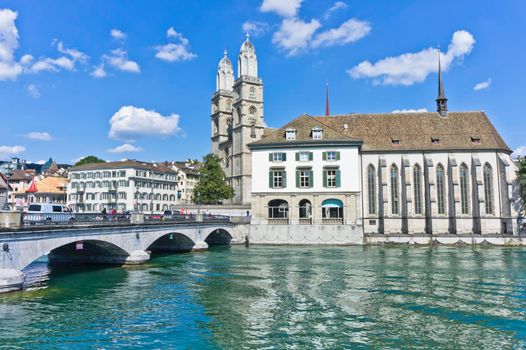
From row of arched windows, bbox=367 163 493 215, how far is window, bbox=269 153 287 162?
1096 cm

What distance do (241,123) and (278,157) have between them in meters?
33.5

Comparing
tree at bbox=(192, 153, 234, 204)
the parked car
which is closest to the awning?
tree at bbox=(192, 153, 234, 204)

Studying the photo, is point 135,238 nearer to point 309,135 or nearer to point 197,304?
point 197,304

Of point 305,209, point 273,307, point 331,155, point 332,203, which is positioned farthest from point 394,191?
point 273,307

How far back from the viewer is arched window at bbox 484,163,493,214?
161ft

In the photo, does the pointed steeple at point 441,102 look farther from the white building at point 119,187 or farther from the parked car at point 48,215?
the white building at point 119,187

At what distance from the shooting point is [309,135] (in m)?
48.8

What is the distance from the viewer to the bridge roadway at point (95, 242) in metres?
19.3

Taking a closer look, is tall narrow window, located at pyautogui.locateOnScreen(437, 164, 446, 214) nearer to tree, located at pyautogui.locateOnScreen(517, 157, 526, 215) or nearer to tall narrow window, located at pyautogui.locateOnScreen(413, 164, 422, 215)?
tall narrow window, located at pyautogui.locateOnScreen(413, 164, 422, 215)

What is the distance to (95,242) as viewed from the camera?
27109 millimetres

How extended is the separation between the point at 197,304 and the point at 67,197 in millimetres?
83303

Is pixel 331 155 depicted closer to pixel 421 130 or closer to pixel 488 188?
pixel 421 130

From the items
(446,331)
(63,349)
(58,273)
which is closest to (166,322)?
(63,349)

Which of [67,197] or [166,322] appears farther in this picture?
[67,197]
